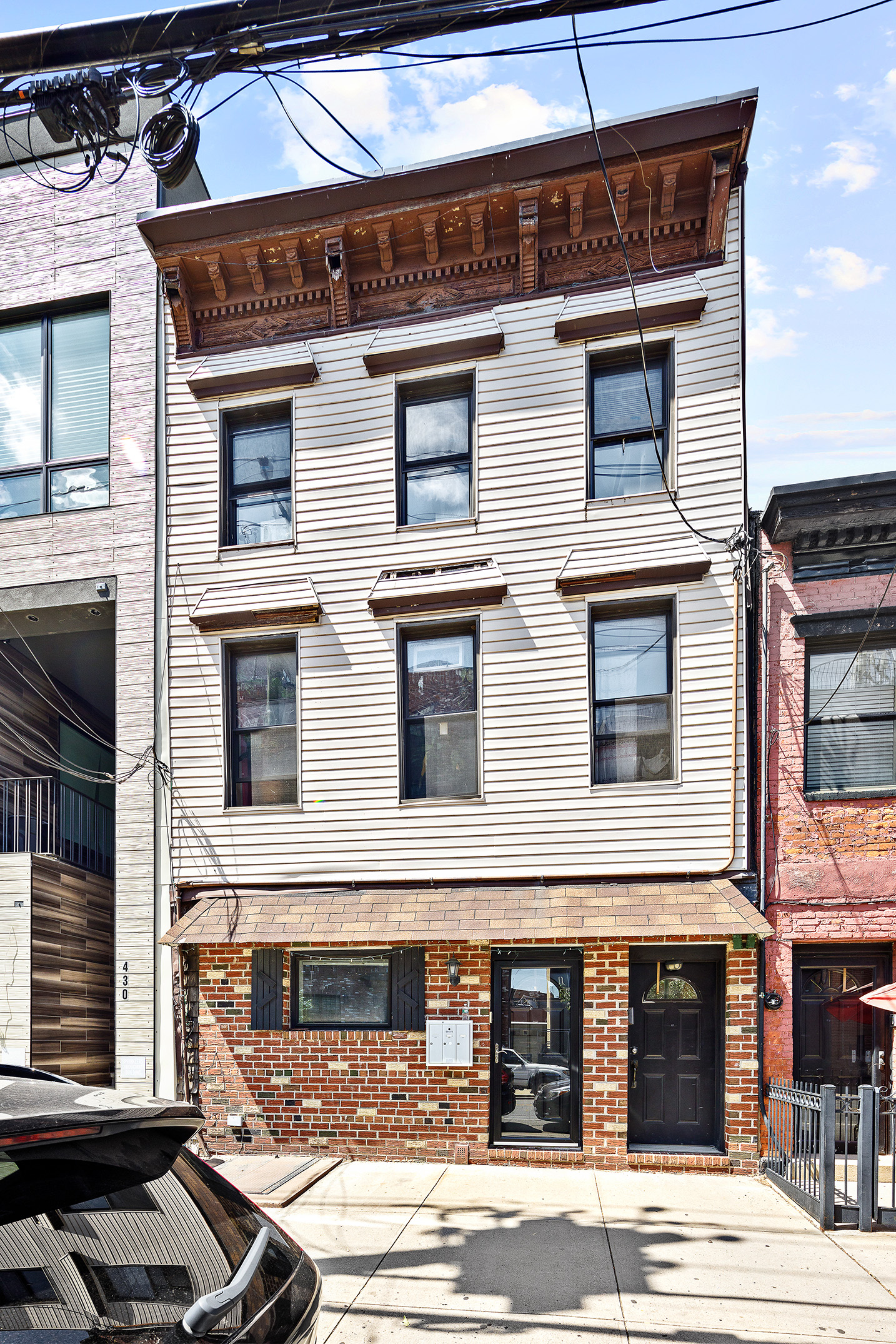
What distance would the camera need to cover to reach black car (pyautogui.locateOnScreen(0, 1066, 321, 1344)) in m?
1.83

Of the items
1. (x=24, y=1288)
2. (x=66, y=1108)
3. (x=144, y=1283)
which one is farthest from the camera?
(x=66, y=1108)

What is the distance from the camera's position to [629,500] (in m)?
9.13

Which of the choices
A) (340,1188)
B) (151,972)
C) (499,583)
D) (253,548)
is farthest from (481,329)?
(340,1188)

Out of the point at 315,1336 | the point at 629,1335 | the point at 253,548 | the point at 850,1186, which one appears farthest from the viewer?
the point at 253,548

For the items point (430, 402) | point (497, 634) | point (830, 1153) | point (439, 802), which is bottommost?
point (830, 1153)

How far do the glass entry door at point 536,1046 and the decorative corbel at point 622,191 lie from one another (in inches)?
321

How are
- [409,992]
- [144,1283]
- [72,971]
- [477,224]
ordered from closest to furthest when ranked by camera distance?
[144,1283], [409,992], [477,224], [72,971]

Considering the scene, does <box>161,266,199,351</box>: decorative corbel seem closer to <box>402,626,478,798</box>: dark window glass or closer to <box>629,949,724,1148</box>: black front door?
<box>402,626,478,798</box>: dark window glass

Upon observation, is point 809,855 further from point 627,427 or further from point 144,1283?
point 144,1283

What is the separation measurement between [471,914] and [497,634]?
307cm

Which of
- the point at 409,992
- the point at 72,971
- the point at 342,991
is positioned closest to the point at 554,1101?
the point at 409,992

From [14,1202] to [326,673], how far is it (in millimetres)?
7869

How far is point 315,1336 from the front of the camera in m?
2.39

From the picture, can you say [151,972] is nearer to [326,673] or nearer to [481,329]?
[326,673]
